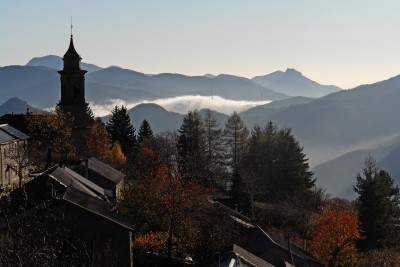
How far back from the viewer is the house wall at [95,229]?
974 inches

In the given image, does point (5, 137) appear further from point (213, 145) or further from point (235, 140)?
point (235, 140)

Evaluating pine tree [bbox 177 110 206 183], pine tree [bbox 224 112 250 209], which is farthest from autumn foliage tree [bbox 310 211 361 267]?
pine tree [bbox 224 112 250 209]

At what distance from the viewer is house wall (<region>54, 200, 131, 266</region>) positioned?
81.1 feet

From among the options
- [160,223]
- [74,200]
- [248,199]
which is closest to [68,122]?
[248,199]

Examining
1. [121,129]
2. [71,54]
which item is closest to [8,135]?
[71,54]

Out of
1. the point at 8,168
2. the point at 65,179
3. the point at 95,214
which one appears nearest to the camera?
the point at 95,214

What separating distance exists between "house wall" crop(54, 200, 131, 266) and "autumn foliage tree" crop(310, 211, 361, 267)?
21.0m

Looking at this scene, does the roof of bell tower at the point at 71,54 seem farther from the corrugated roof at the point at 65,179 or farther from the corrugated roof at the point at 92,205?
the corrugated roof at the point at 92,205

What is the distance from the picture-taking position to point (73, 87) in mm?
59750

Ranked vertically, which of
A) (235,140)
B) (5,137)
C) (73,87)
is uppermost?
(73,87)

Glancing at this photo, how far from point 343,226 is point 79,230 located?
23.7 meters

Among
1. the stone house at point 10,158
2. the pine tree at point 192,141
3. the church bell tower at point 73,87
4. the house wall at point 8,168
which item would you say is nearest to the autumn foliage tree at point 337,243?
the stone house at point 10,158

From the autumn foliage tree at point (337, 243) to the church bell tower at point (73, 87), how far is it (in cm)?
2953

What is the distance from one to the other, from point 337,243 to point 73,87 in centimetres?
3230
